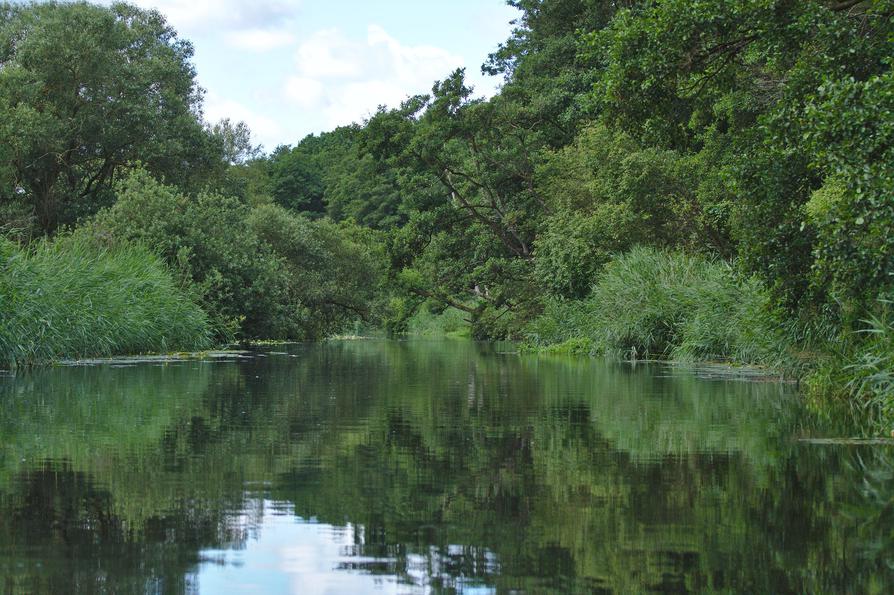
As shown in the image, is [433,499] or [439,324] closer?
[433,499]

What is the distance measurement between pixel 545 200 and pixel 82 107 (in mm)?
19083

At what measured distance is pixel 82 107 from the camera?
45.5 meters

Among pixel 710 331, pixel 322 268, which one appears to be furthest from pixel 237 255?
pixel 710 331

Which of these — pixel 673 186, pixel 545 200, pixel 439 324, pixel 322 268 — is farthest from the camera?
pixel 439 324

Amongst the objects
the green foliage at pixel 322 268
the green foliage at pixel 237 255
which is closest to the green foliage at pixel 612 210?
the green foliage at pixel 237 255

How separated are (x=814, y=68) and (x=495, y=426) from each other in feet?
21.2

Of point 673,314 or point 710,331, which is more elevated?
point 673,314

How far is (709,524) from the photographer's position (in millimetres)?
5613

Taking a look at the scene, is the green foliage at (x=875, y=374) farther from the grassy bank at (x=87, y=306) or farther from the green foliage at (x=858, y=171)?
the grassy bank at (x=87, y=306)

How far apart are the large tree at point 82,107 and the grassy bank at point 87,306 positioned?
1492 centimetres

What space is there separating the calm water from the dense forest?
300 centimetres

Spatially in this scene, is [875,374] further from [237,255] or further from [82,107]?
[82,107]

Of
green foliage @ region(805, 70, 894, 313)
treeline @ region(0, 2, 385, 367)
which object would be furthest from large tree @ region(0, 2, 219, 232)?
green foliage @ region(805, 70, 894, 313)

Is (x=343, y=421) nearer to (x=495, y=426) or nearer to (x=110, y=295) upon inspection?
(x=495, y=426)
